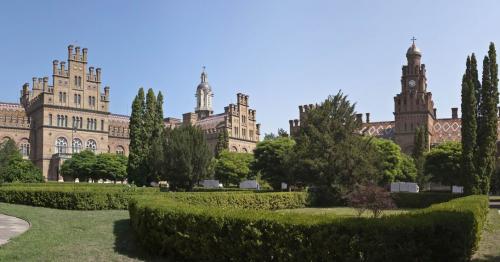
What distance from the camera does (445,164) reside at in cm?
4838

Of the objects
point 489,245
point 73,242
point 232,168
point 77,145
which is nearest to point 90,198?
point 73,242

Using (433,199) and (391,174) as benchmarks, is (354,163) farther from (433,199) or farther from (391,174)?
(391,174)

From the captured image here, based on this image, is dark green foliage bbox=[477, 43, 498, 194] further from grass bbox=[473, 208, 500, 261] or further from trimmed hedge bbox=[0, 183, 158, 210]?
trimmed hedge bbox=[0, 183, 158, 210]

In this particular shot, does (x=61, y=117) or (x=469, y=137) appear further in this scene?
(x=61, y=117)

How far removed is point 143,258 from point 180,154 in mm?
27149

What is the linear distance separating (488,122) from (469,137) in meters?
1.72

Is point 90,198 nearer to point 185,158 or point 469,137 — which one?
point 185,158

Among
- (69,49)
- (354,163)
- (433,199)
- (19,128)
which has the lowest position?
(433,199)

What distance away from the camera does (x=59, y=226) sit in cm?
1652

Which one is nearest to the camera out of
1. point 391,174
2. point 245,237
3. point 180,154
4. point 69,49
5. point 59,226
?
point 245,237

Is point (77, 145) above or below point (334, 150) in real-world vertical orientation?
above

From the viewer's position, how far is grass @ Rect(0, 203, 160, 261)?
11.4 metres

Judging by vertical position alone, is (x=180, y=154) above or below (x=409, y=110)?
below

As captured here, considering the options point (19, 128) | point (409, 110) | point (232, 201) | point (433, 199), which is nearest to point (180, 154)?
point (232, 201)
